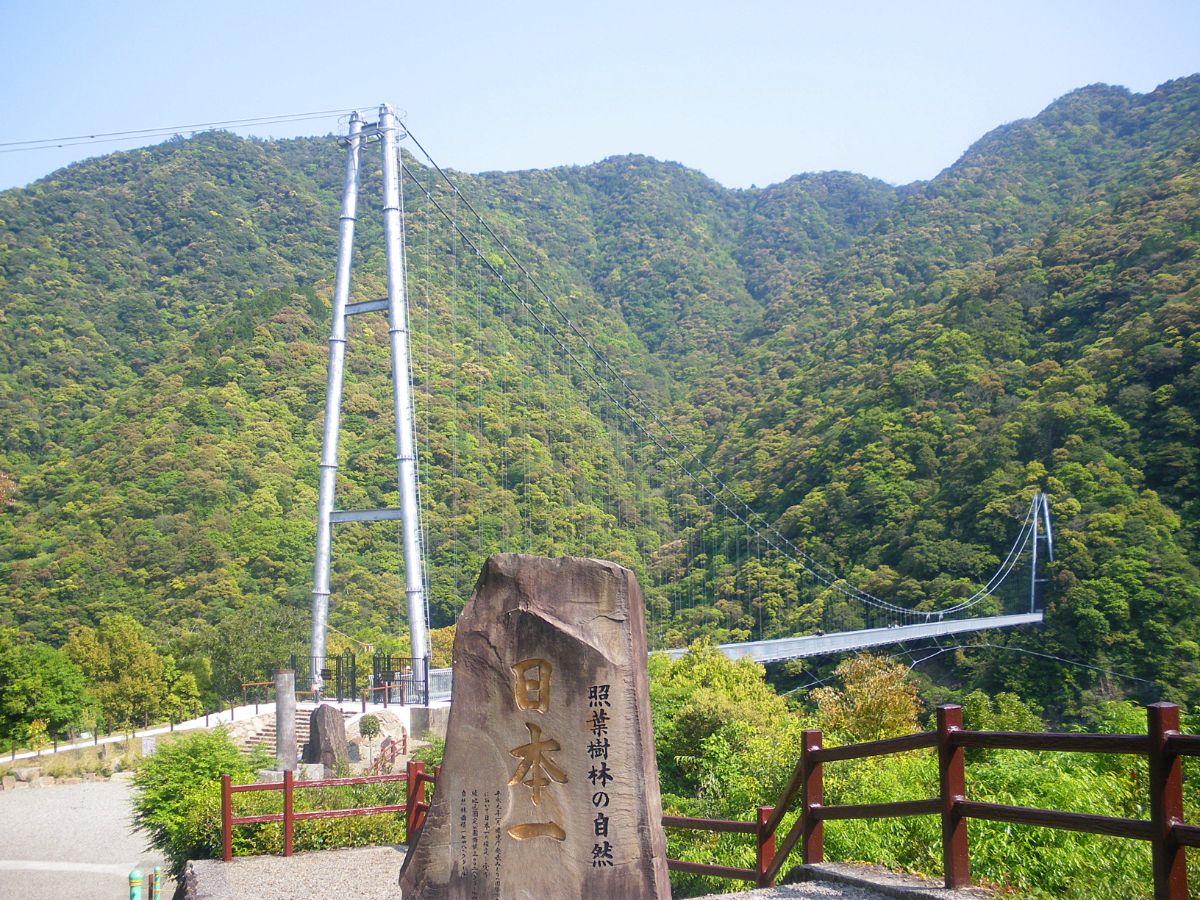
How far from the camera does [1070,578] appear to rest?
25.8 metres

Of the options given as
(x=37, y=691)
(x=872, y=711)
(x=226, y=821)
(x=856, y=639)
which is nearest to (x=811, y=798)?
(x=226, y=821)

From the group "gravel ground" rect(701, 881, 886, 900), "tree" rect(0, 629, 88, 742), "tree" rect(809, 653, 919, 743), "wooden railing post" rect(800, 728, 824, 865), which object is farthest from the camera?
"tree" rect(0, 629, 88, 742)

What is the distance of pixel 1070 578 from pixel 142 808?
22.7 meters

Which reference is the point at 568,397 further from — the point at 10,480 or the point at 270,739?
the point at 270,739

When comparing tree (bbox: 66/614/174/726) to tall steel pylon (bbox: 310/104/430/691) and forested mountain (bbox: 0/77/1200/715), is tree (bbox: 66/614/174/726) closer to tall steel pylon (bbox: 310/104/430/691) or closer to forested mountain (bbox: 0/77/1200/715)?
forested mountain (bbox: 0/77/1200/715)

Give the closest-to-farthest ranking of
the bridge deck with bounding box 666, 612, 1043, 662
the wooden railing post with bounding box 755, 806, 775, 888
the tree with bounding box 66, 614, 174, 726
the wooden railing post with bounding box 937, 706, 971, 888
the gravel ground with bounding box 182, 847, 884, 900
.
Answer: the wooden railing post with bounding box 937, 706, 971, 888
the wooden railing post with bounding box 755, 806, 775, 888
the gravel ground with bounding box 182, 847, 884, 900
the tree with bounding box 66, 614, 174, 726
the bridge deck with bounding box 666, 612, 1043, 662

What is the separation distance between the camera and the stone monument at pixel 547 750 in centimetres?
347

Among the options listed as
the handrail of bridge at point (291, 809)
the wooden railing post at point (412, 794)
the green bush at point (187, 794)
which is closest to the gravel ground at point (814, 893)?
the handrail of bridge at point (291, 809)

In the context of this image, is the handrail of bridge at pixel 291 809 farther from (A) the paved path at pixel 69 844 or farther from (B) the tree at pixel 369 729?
(B) the tree at pixel 369 729

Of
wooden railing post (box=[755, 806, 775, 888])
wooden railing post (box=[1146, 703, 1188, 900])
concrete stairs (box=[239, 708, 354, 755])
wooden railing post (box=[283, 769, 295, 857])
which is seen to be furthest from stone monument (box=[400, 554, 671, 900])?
concrete stairs (box=[239, 708, 354, 755])

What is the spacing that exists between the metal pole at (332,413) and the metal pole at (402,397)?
655 mm

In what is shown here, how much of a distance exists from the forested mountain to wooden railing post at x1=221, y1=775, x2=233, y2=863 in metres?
17.7

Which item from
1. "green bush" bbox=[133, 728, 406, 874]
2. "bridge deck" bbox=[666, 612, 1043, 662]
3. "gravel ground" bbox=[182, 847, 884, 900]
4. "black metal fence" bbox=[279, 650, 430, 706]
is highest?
"bridge deck" bbox=[666, 612, 1043, 662]

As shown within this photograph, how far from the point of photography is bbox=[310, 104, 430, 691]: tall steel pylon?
609 inches
